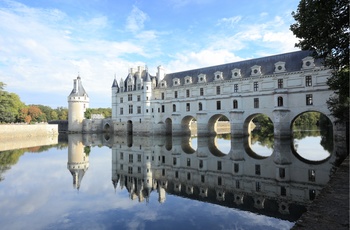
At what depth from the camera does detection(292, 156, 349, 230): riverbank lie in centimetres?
450

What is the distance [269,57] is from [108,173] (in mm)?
28244

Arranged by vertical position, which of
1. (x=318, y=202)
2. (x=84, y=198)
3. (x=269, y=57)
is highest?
(x=269, y=57)

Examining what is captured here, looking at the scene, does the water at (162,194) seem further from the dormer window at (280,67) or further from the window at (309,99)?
the dormer window at (280,67)

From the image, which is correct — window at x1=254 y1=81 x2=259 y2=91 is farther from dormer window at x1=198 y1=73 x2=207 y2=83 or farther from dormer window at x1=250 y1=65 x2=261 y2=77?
dormer window at x1=198 y1=73 x2=207 y2=83

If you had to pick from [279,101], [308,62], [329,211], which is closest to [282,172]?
[329,211]

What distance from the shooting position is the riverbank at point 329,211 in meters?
4.50

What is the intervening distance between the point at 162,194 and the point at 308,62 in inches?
1036

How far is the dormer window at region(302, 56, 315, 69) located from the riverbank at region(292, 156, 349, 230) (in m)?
25.0

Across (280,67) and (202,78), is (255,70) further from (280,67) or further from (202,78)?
(202,78)

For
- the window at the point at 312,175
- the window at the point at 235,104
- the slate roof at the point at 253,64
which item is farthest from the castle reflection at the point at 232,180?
the slate roof at the point at 253,64

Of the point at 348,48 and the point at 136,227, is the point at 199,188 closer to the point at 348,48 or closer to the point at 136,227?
the point at 136,227

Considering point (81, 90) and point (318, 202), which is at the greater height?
point (81, 90)

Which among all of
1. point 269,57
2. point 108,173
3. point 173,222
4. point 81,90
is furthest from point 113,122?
point 173,222

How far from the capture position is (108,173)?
13898 millimetres
